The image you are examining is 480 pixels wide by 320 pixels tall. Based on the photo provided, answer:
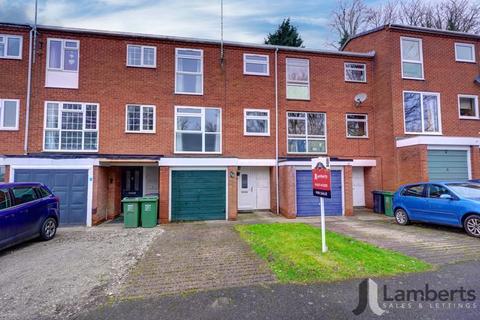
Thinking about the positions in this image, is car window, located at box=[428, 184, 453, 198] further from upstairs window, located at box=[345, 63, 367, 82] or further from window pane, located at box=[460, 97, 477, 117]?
window pane, located at box=[460, 97, 477, 117]

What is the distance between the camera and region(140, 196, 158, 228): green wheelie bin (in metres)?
10.0

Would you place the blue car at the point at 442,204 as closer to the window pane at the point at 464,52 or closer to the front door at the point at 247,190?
the front door at the point at 247,190

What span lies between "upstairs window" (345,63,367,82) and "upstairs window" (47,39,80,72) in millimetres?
13777

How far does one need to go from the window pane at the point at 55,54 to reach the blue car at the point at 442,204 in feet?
51.5

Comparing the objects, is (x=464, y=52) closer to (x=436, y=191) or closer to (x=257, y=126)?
(x=436, y=191)

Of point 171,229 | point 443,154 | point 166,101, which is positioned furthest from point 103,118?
point 443,154

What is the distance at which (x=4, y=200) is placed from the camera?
641 cm

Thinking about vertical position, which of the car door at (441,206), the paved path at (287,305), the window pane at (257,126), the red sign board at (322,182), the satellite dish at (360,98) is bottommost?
the paved path at (287,305)

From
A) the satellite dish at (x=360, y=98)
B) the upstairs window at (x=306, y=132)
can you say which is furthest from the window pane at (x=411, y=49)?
the upstairs window at (x=306, y=132)

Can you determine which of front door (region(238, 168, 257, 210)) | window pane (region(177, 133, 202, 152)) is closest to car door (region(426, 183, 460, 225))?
front door (region(238, 168, 257, 210))

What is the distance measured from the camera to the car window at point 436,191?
846 centimetres

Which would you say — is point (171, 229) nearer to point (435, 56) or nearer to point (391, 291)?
point (391, 291)

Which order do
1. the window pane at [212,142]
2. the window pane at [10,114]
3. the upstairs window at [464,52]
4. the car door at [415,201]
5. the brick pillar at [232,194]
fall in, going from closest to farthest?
the car door at [415,201] < the brick pillar at [232,194] < the window pane at [10,114] < the window pane at [212,142] < the upstairs window at [464,52]

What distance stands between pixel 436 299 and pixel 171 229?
7800 millimetres
